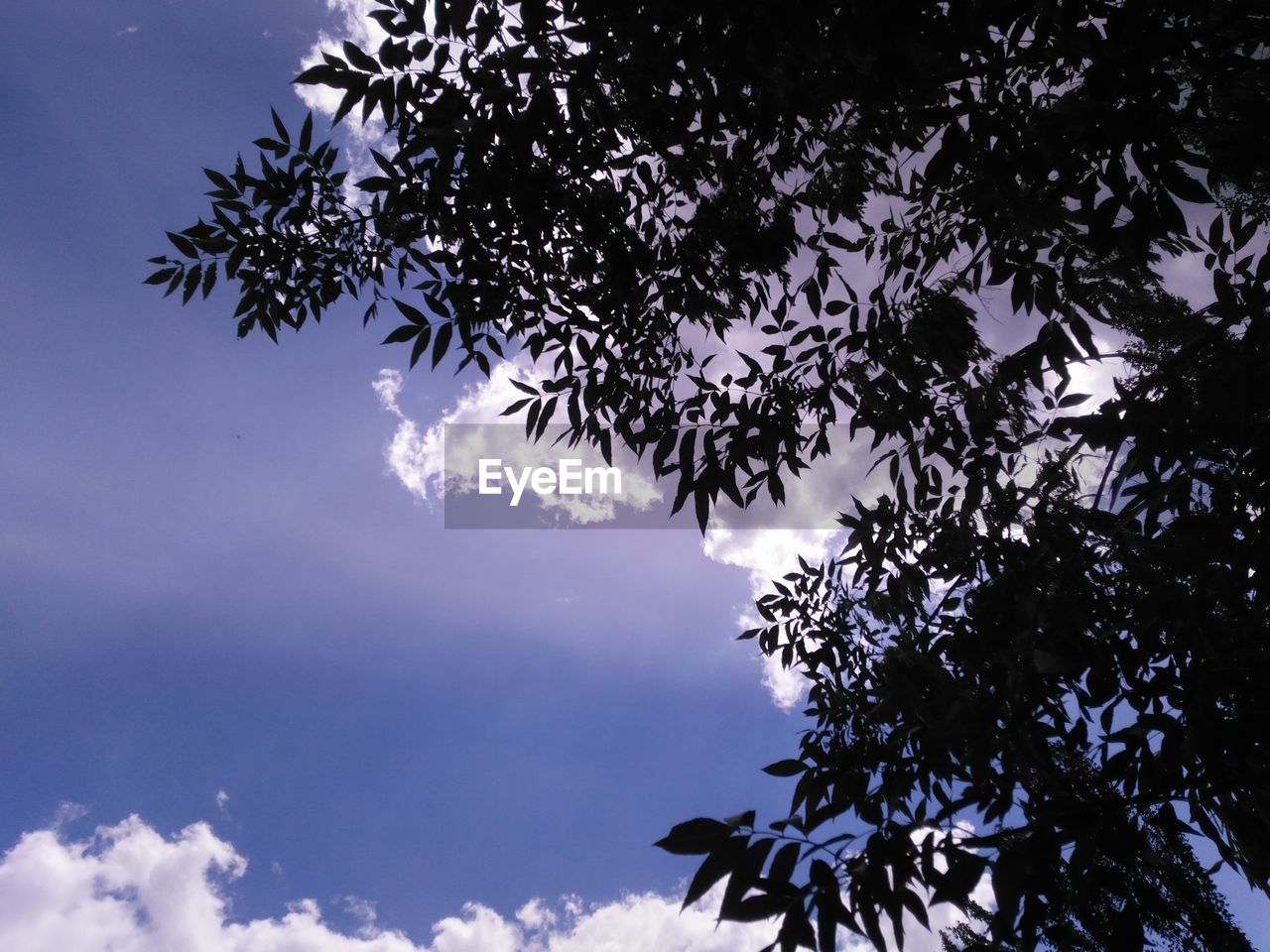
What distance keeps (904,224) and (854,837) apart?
267cm

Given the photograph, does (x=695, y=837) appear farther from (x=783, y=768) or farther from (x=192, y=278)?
(x=192, y=278)

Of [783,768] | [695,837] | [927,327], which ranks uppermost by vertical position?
[927,327]

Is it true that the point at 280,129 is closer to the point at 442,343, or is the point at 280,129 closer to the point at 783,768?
the point at 442,343

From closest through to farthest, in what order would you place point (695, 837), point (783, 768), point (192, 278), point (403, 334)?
point (695, 837), point (783, 768), point (403, 334), point (192, 278)

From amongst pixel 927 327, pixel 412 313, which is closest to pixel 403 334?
pixel 412 313

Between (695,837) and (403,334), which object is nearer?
(695,837)

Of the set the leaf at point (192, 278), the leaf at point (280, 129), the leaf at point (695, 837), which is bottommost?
the leaf at point (695, 837)

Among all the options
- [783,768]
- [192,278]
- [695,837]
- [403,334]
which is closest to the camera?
[695,837]

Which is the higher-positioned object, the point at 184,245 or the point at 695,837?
the point at 184,245

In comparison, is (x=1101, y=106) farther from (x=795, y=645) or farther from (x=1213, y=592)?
(x=795, y=645)

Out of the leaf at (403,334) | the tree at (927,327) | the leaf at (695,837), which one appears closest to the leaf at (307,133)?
the tree at (927,327)

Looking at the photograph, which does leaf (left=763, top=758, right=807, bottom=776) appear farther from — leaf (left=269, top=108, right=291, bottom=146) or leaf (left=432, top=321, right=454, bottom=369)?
leaf (left=269, top=108, right=291, bottom=146)

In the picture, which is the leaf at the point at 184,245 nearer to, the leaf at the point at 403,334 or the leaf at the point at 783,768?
the leaf at the point at 403,334

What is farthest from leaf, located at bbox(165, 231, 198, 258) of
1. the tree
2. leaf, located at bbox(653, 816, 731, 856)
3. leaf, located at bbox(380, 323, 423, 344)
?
leaf, located at bbox(653, 816, 731, 856)
